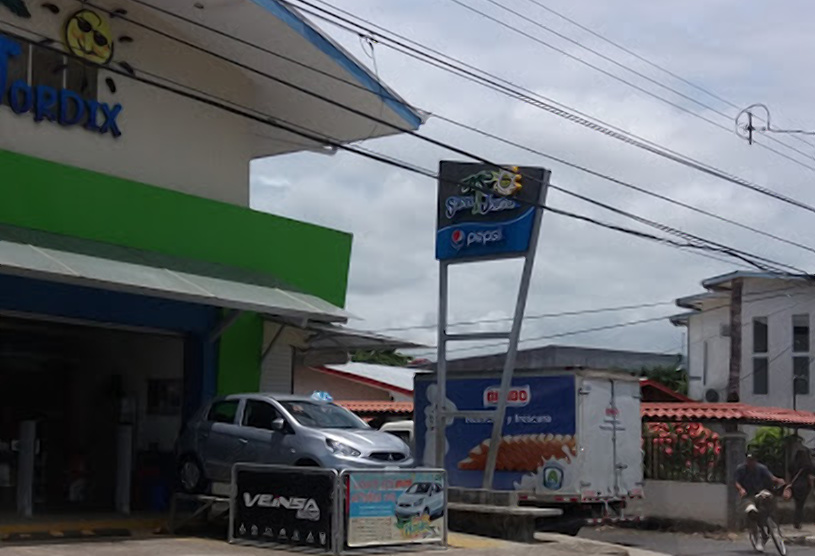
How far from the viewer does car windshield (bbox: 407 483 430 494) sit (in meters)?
16.3

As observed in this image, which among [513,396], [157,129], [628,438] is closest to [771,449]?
[628,438]

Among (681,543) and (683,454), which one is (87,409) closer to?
(681,543)

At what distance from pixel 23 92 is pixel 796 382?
89.9 ft

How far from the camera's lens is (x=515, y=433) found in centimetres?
2208

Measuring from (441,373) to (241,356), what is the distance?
357 cm

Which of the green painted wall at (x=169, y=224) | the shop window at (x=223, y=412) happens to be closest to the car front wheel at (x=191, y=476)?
the shop window at (x=223, y=412)

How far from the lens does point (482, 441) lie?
22516 mm

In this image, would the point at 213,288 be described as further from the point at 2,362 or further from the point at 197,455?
the point at 2,362

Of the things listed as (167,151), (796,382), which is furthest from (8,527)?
(796,382)

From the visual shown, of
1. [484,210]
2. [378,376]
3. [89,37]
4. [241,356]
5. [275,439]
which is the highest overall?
[89,37]

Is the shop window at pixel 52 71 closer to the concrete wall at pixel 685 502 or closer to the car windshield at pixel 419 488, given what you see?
the car windshield at pixel 419 488

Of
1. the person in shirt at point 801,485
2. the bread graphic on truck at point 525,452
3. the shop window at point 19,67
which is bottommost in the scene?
the person in shirt at point 801,485

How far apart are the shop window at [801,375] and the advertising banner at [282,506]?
85.1 ft

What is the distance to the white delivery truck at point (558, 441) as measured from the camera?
21.2m
